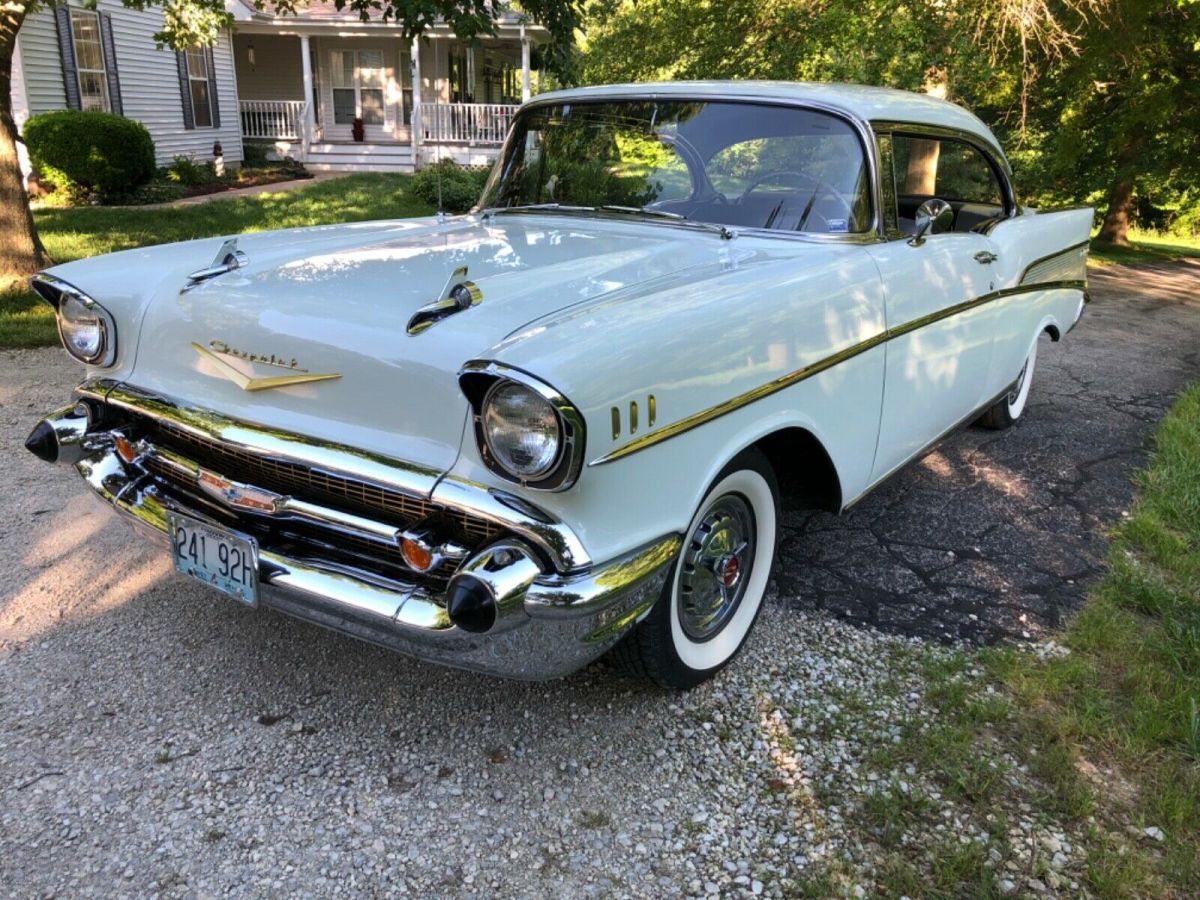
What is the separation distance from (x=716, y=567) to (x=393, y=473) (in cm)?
98

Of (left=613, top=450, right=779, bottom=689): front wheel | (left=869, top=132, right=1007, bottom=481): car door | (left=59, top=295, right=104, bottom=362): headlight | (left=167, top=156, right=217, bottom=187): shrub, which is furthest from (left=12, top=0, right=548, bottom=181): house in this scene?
(left=613, top=450, right=779, bottom=689): front wheel

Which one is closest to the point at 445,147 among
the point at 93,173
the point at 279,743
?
the point at 93,173

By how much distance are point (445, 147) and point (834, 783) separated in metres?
17.8

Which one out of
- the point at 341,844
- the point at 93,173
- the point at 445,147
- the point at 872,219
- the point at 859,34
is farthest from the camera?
the point at 445,147

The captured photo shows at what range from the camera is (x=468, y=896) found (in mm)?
1875

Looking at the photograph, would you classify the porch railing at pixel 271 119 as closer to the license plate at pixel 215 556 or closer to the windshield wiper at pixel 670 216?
the windshield wiper at pixel 670 216

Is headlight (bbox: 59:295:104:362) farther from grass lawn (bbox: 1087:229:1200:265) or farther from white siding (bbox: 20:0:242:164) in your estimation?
grass lawn (bbox: 1087:229:1200:265)

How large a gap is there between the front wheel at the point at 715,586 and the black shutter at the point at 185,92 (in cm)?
1644

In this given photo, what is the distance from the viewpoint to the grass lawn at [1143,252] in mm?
13328

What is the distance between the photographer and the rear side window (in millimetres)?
3638

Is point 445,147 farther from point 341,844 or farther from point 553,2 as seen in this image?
point 341,844

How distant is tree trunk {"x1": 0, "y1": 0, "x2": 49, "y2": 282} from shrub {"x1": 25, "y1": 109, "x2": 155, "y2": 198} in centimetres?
550

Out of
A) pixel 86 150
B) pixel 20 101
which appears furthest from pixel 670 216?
pixel 20 101

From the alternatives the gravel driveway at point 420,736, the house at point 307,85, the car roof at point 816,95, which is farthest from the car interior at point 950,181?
the house at point 307,85
